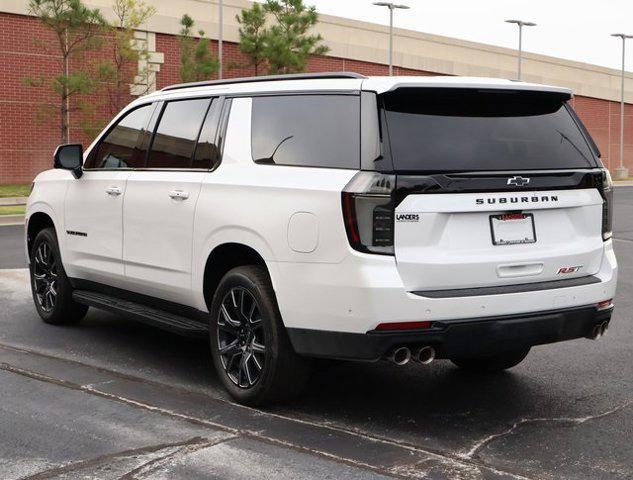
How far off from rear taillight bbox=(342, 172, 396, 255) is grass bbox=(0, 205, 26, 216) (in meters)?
16.8

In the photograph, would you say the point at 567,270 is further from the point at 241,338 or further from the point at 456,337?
the point at 241,338

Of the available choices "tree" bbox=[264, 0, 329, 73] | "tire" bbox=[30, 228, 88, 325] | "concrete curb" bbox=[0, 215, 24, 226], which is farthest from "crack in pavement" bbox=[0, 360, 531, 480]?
"tree" bbox=[264, 0, 329, 73]

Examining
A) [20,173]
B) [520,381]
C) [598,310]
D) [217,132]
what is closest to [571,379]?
[520,381]

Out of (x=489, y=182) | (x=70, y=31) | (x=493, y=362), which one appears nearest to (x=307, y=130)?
(x=489, y=182)

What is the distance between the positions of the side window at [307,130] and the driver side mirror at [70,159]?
2.08m

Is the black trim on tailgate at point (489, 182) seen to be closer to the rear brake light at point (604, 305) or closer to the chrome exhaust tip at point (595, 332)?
the rear brake light at point (604, 305)

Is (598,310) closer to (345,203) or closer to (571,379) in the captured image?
(571,379)

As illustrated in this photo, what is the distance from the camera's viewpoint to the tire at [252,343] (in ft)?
17.6

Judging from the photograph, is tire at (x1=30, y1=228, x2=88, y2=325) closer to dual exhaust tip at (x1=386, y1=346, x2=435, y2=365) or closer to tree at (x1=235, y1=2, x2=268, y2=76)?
dual exhaust tip at (x1=386, y1=346, x2=435, y2=365)

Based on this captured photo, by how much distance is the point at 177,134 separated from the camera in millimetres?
6500

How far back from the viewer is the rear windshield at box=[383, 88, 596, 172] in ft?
16.6

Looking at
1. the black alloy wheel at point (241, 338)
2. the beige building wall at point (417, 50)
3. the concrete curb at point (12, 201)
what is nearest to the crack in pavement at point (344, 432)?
the black alloy wheel at point (241, 338)

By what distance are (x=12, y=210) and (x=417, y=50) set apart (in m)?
29.0

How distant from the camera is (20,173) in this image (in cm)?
3055
